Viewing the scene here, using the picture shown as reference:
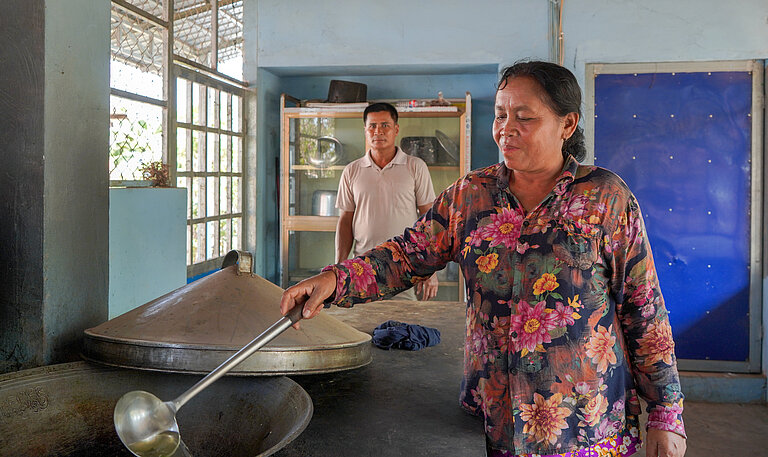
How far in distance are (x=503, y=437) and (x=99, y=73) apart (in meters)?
1.27

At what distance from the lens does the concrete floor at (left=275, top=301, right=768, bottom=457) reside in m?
1.23

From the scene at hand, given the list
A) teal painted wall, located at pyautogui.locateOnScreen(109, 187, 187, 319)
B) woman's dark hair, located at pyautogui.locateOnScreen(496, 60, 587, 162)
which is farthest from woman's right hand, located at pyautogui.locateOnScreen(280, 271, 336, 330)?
teal painted wall, located at pyautogui.locateOnScreen(109, 187, 187, 319)

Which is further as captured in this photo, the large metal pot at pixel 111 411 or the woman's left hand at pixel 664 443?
the woman's left hand at pixel 664 443

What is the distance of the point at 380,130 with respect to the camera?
134 inches

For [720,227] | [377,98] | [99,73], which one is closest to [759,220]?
[720,227]

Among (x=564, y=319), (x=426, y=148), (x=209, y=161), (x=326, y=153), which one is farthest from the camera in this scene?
(x=326, y=153)

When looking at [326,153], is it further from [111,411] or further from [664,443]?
[664,443]

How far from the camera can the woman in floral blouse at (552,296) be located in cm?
129

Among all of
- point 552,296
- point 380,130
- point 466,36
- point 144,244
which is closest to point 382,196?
point 380,130

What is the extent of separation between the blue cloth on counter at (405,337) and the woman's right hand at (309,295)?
669 mm

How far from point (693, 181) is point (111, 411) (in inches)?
159

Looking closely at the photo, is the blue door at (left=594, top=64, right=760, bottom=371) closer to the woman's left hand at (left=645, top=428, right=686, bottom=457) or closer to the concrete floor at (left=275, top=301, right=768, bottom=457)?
the concrete floor at (left=275, top=301, right=768, bottom=457)

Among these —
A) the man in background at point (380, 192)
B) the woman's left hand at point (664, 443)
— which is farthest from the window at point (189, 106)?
the woman's left hand at point (664, 443)

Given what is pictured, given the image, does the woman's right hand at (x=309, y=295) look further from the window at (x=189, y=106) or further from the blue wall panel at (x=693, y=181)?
the blue wall panel at (x=693, y=181)
